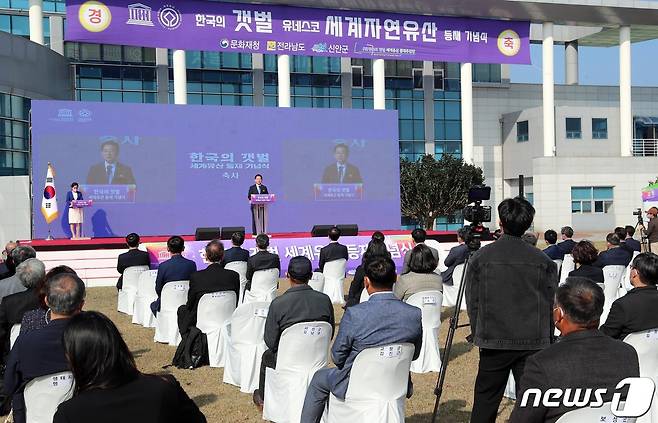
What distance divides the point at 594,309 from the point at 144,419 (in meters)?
1.62

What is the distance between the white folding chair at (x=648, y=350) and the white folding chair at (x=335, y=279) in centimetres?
652

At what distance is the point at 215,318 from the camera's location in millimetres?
A: 6664

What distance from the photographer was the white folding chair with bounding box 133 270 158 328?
356 inches

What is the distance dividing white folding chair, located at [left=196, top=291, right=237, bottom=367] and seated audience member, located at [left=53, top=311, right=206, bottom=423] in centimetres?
449

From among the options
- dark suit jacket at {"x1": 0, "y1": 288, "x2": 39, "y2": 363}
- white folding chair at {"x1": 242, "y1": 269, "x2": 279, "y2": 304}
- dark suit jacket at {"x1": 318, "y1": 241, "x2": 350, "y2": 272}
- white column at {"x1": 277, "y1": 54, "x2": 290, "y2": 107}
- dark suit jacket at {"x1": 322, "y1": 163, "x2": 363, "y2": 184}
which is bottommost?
white folding chair at {"x1": 242, "y1": 269, "x2": 279, "y2": 304}

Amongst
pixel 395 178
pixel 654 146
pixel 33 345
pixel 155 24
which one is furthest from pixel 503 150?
pixel 33 345

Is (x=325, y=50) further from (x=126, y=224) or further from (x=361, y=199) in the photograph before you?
(x=126, y=224)

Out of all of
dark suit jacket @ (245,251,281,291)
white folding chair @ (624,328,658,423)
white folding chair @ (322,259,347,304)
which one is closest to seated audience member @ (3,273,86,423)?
white folding chair @ (624,328,658,423)

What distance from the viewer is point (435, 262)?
21.6 ft

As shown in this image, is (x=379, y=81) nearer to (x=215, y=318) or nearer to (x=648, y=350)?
(x=215, y=318)

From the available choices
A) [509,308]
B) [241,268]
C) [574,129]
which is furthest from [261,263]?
[574,129]

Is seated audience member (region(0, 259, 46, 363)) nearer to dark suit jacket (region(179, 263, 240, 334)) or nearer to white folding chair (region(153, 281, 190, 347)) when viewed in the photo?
dark suit jacket (region(179, 263, 240, 334))

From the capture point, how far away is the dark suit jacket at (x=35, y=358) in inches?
130

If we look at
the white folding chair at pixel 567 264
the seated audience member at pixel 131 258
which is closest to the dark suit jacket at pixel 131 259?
the seated audience member at pixel 131 258
